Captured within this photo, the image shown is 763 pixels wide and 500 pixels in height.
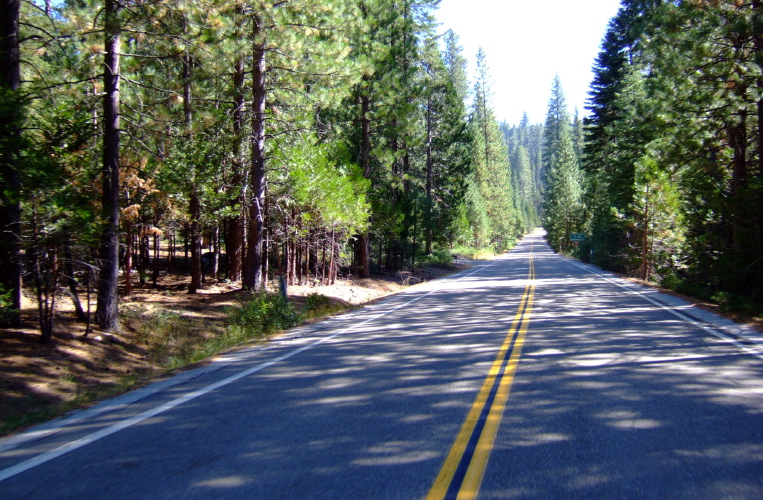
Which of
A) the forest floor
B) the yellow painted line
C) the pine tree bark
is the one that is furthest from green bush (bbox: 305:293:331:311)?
the yellow painted line

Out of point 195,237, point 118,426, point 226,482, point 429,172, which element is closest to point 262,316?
point 118,426

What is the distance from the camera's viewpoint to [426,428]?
4941 mm

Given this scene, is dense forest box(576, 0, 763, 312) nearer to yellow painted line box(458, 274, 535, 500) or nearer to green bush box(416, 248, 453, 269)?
yellow painted line box(458, 274, 535, 500)

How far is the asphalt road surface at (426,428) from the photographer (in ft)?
12.5

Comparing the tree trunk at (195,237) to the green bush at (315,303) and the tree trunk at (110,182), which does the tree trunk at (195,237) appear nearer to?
the green bush at (315,303)

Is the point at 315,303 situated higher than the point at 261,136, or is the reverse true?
the point at 261,136

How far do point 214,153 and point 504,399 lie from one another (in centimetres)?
1385

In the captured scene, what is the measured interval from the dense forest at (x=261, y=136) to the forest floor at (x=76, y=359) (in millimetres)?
491

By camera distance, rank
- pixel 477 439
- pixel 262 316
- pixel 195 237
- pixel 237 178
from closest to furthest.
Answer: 1. pixel 477 439
2. pixel 262 316
3. pixel 237 178
4. pixel 195 237

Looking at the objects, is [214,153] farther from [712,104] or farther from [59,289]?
[712,104]

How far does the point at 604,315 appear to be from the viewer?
12273mm

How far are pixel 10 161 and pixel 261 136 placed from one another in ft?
23.9

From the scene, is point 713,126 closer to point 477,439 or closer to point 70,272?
point 477,439

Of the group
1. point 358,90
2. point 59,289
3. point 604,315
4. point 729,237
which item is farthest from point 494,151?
point 59,289
